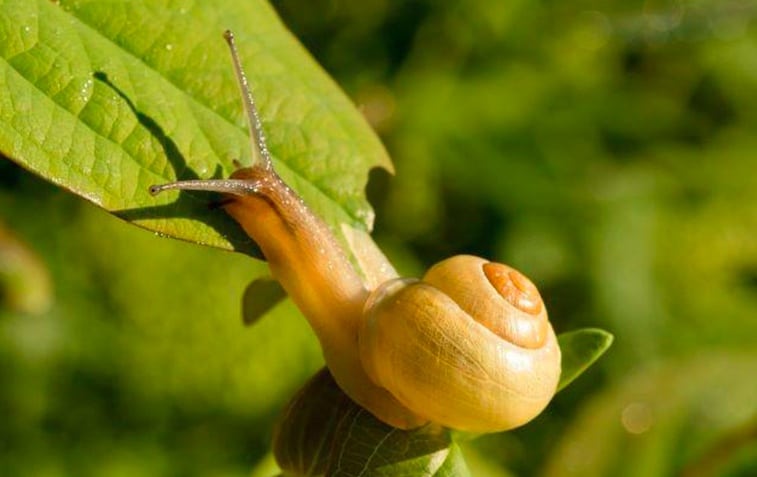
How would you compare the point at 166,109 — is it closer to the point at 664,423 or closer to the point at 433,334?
the point at 433,334

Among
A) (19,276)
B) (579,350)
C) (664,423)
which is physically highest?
(579,350)

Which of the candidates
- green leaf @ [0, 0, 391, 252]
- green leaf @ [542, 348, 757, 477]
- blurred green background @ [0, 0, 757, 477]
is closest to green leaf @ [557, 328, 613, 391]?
green leaf @ [0, 0, 391, 252]

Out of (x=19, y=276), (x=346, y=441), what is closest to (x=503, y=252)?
(x=19, y=276)

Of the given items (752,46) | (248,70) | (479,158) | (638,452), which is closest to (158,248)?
(479,158)

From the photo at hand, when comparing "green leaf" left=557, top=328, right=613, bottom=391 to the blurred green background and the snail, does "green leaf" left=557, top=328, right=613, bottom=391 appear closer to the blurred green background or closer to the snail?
the snail

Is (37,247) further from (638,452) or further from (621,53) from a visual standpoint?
(621,53)
